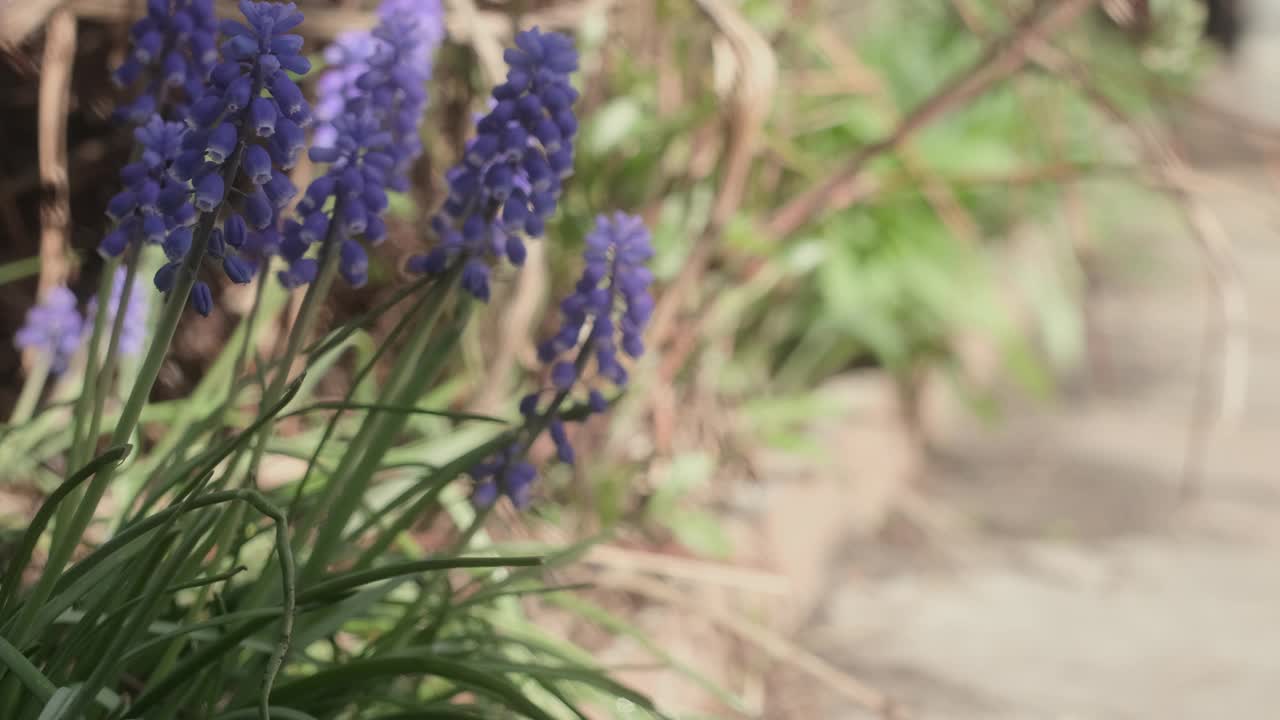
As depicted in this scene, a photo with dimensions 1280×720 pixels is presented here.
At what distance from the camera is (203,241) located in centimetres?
95

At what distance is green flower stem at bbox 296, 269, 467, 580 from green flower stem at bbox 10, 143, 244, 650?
0.20 meters

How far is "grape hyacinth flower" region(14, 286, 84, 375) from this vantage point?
167cm

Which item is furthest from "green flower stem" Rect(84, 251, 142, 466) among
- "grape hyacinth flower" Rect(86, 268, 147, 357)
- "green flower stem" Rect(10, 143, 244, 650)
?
"grape hyacinth flower" Rect(86, 268, 147, 357)

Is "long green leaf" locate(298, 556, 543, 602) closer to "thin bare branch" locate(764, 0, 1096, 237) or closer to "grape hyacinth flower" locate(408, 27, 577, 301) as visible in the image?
"grape hyacinth flower" locate(408, 27, 577, 301)

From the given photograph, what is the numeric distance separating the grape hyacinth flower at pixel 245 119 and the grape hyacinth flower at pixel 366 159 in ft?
0.59

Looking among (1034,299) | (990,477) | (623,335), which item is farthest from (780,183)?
(623,335)

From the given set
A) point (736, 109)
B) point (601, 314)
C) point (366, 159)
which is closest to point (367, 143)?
point (366, 159)

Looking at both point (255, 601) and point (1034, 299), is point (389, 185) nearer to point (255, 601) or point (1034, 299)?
point (255, 601)

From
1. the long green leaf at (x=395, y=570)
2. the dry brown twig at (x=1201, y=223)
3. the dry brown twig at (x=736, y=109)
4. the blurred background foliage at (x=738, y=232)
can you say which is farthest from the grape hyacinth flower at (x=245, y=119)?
the dry brown twig at (x=1201, y=223)

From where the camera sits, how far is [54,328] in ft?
5.56

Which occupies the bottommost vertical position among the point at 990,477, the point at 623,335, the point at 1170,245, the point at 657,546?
the point at 623,335

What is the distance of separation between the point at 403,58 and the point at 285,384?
0.30 meters

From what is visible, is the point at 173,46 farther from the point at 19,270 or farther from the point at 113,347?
the point at 19,270

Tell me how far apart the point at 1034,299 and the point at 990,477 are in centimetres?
82
